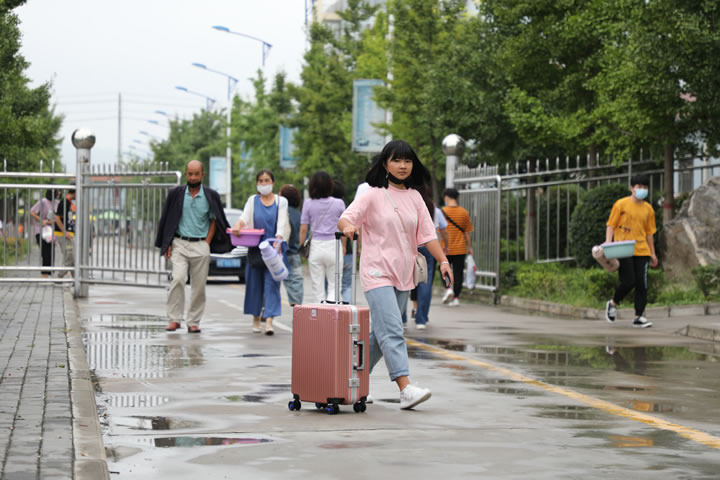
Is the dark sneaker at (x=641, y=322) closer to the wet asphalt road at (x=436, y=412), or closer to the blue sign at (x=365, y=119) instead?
the wet asphalt road at (x=436, y=412)

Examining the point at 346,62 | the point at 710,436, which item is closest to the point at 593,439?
the point at 710,436

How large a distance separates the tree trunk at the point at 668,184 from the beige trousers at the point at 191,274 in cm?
973

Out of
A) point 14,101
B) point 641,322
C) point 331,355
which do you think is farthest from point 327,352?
point 14,101

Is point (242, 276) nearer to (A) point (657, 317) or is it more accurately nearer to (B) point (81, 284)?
(B) point (81, 284)

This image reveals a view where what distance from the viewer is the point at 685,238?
20.3 meters

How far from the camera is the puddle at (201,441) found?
6961 millimetres

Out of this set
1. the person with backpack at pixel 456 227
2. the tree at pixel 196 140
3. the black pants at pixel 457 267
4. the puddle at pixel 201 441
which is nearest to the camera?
the puddle at pixel 201 441

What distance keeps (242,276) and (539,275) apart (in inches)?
344

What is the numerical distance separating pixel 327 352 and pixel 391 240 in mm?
961

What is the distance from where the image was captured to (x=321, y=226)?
1493 centimetres

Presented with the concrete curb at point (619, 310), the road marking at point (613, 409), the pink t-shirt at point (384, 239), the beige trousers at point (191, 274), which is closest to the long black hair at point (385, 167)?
the pink t-shirt at point (384, 239)

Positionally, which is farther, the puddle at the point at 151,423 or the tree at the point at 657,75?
the tree at the point at 657,75

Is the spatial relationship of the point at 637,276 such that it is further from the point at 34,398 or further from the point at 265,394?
the point at 34,398

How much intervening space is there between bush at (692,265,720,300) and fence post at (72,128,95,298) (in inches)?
374
